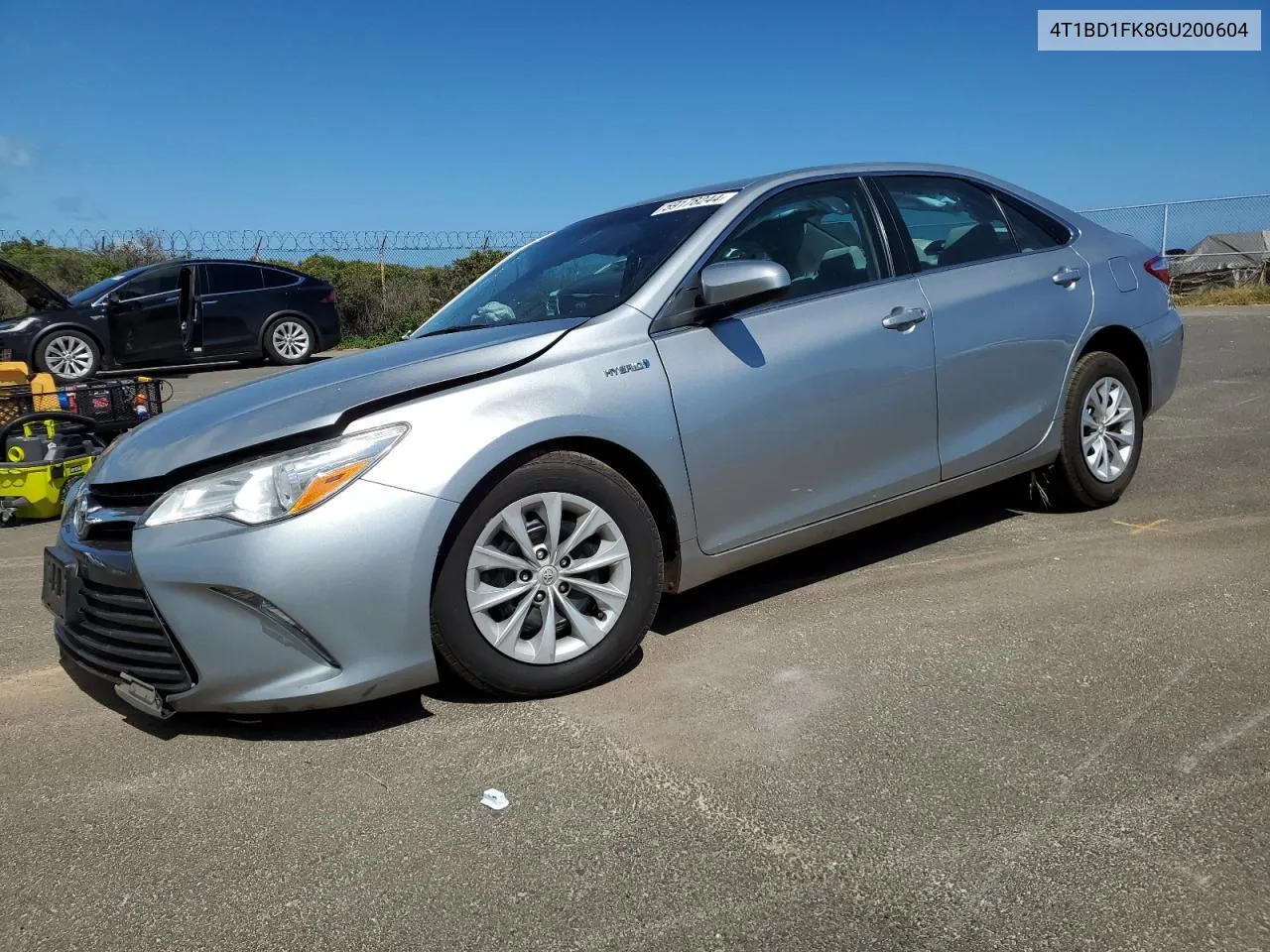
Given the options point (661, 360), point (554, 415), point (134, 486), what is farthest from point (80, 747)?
point (661, 360)

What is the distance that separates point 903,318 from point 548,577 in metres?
1.74

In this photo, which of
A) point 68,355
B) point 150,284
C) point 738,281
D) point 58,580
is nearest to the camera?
point 58,580

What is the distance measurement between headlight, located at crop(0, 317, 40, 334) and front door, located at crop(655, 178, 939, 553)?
11.1 metres

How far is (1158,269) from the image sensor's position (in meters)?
5.13

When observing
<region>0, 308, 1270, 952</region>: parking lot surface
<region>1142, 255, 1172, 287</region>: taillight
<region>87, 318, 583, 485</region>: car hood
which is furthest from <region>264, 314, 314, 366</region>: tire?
<region>1142, 255, 1172, 287</region>: taillight

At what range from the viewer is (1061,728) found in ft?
9.16

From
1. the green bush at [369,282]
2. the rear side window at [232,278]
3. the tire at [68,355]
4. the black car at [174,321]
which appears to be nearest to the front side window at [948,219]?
the black car at [174,321]

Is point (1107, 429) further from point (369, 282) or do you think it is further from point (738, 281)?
point (369, 282)

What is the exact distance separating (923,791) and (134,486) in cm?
230

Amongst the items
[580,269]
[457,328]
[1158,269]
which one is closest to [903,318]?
[580,269]

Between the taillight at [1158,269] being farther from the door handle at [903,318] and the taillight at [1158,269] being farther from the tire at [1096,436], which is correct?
the door handle at [903,318]

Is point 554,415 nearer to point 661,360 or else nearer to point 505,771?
point 661,360

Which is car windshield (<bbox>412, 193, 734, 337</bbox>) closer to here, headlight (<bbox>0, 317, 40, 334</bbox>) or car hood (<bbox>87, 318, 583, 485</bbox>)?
car hood (<bbox>87, 318, 583, 485</bbox>)

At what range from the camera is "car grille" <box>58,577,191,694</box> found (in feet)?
9.39
